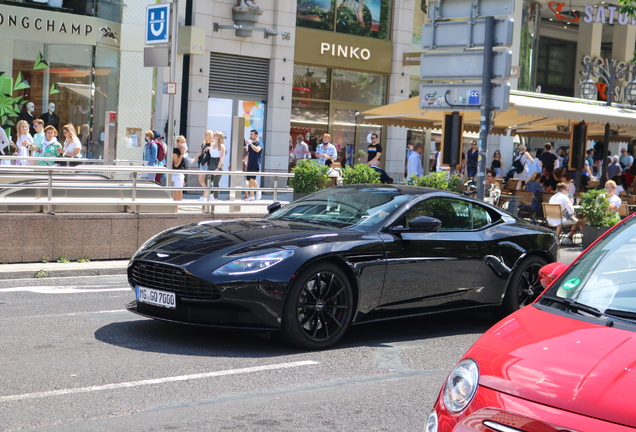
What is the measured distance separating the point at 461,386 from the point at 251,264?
353 centimetres

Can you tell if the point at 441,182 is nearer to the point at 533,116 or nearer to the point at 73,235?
the point at 533,116

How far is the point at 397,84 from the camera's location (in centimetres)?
2864

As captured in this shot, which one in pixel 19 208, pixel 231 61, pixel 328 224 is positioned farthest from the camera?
pixel 231 61

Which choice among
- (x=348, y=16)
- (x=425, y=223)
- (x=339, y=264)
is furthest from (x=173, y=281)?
(x=348, y=16)

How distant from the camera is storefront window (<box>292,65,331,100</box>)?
87.8 feet

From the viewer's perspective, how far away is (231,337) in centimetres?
725

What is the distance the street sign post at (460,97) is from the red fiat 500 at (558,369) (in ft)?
31.0

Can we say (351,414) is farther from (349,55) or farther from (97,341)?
(349,55)

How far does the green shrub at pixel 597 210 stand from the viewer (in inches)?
658

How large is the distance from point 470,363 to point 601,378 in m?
0.55

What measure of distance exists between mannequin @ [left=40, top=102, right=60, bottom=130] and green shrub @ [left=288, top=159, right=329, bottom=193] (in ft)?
28.8

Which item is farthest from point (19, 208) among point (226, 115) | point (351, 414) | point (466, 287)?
point (226, 115)

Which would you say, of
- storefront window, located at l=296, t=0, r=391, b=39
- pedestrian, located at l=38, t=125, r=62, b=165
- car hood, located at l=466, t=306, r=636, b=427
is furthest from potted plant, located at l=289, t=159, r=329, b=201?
car hood, located at l=466, t=306, r=636, b=427

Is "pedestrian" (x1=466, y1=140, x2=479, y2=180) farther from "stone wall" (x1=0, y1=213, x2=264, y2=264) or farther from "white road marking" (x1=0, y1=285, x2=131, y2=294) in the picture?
"white road marking" (x1=0, y1=285, x2=131, y2=294)
